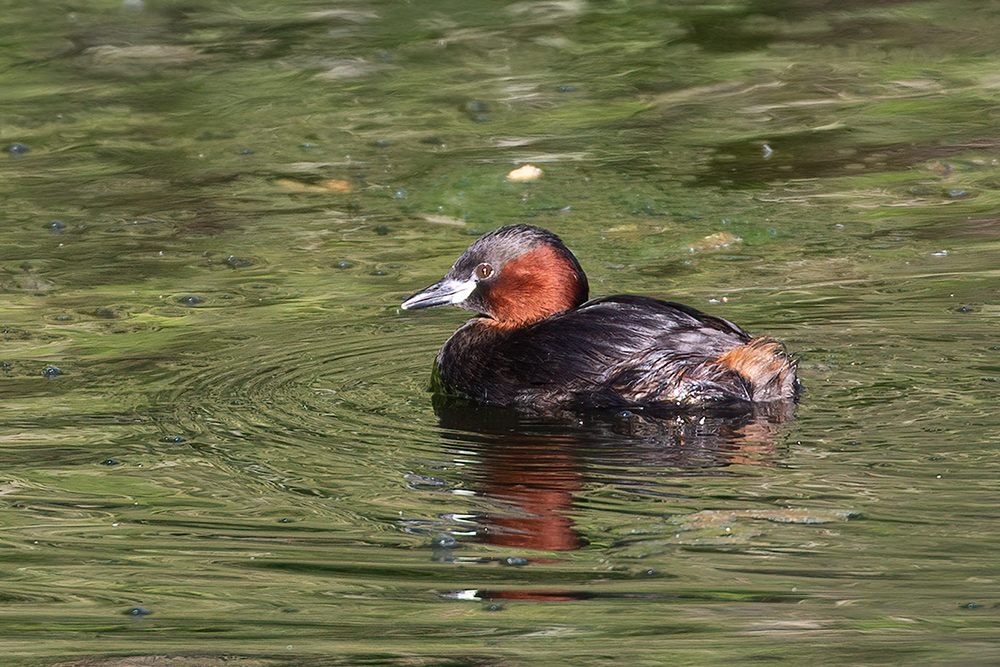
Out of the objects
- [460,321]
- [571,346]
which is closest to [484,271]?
[571,346]

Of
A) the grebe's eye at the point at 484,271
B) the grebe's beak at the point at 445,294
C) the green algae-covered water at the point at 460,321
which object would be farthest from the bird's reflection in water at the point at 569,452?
the grebe's eye at the point at 484,271

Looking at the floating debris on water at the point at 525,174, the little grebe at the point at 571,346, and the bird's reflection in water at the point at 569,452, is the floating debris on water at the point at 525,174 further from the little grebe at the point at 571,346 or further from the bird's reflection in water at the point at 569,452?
the bird's reflection in water at the point at 569,452

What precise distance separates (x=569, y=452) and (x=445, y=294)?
160cm

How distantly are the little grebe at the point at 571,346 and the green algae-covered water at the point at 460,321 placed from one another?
20cm

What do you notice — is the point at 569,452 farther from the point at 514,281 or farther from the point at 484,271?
the point at 484,271

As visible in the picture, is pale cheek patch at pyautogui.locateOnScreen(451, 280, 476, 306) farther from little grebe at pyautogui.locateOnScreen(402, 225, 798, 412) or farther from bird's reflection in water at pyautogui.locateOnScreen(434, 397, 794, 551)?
bird's reflection in water at pyautogui.locateOnScreen(434, 397, 794, 551)

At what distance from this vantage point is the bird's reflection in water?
19.3 feet

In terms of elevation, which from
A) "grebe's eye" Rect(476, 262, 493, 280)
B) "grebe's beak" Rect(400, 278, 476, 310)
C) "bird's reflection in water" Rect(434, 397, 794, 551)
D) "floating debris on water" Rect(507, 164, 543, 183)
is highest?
"grebe's eye" Rect(476, 262, 493, 280)

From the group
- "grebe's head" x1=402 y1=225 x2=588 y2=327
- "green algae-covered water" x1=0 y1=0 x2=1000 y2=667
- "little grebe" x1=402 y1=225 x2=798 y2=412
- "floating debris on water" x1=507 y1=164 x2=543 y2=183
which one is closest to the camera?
"green algae-covered water" x1=0 y1=0 x2=1000 y2=667

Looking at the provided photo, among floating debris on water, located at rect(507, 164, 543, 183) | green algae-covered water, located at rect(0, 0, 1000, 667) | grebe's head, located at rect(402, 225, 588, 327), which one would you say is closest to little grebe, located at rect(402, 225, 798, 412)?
grebe's head, located at rect(402, 225, 588, 327)

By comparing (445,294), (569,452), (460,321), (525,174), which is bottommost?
(460,321)

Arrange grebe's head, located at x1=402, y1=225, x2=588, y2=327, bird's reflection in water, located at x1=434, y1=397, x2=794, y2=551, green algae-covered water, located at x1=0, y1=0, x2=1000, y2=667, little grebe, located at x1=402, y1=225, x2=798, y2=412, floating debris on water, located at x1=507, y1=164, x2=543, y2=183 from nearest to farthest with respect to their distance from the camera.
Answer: green algae-covered water, located at x1=0, y1=0, x2=1000, y2=667 < bird's reflection in water, located at x1=434, y1=397, x2=794, y2=551 < little grebe, located at x1=402, y1=225, x2=798, y2=412 < grebe's head, located at x1=402, y1=225, x2=588, y2=327 < floating debris on water, located at x1=507, y1=164, x2=543, y2=183

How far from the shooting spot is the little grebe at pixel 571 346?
7195 mm

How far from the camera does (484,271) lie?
8.00 metres
